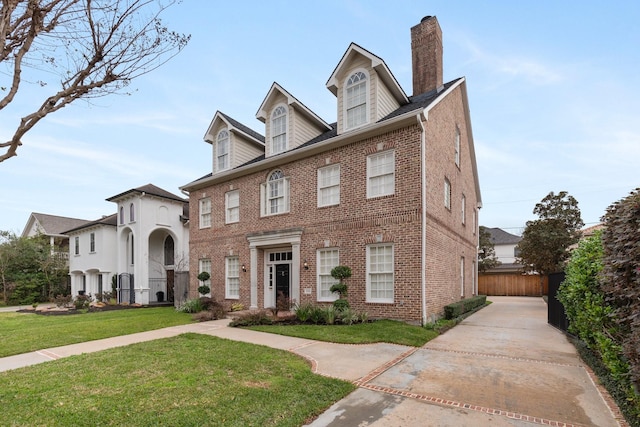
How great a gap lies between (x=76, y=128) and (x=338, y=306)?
9.01 meters

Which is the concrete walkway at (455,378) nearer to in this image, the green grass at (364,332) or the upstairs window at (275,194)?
the green grass at (364,332)

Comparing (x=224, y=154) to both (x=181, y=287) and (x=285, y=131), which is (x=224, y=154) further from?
(x=181, y=287)

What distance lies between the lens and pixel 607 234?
475 centimetres

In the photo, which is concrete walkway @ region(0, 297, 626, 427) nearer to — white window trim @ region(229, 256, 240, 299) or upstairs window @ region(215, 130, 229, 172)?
white window trim @ region(229, 256, 240, 299)

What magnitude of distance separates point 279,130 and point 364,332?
30.8ft

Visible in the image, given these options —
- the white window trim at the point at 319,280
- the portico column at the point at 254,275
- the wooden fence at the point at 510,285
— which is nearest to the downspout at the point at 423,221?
the white window trim at the point at 319,280

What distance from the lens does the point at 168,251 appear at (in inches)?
955

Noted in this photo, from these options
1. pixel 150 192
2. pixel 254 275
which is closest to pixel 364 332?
pixel 254 275

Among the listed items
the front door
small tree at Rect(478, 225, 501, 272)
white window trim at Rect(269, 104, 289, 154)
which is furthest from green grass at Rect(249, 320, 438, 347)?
small tree at Rect(478, 225, 501, 272)

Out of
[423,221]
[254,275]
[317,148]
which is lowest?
[254,275]

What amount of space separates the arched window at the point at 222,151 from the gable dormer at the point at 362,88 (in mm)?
6277

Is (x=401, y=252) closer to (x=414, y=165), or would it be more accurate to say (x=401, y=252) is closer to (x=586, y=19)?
(x=414, y=165)

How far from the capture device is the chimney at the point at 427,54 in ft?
45.1

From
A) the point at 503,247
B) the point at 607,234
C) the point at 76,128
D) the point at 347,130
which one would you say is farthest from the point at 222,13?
the point at 503,247
